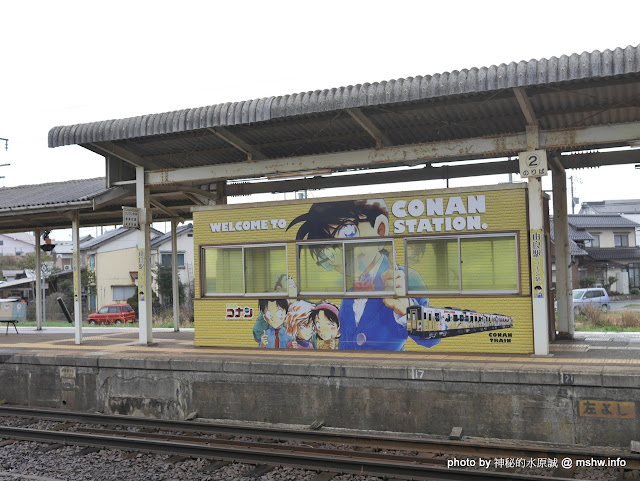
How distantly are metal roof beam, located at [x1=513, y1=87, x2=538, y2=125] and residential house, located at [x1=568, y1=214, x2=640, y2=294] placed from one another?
36.5 m

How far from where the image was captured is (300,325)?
1209 centimetres

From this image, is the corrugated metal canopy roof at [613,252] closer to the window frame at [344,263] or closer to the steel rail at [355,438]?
the window frame at [344,263]

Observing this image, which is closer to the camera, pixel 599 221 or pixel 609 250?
pixel 609 250

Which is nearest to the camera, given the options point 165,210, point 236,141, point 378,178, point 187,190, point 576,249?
point 236,141

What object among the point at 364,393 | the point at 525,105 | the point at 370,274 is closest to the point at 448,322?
the point at 370,274

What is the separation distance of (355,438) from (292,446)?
900 mm

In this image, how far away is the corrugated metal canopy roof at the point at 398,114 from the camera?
9305mm

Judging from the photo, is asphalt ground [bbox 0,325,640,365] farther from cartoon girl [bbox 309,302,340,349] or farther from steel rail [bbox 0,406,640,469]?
steel rail [bbox 0,406,640,469]

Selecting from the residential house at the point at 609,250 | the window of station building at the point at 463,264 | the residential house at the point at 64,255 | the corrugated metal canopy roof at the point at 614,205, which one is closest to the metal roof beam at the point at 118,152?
the window of station building at the point at 463,264

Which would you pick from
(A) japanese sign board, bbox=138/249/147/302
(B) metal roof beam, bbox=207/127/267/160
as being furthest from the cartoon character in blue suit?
(A) japanese sign board, bbox=138/249/147/302

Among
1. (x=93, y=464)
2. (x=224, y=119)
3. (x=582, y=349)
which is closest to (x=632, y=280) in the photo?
(x=582, y=349)

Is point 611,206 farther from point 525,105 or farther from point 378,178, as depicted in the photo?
point 525,105

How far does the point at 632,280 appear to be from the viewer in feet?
157

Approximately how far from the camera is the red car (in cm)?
3219
